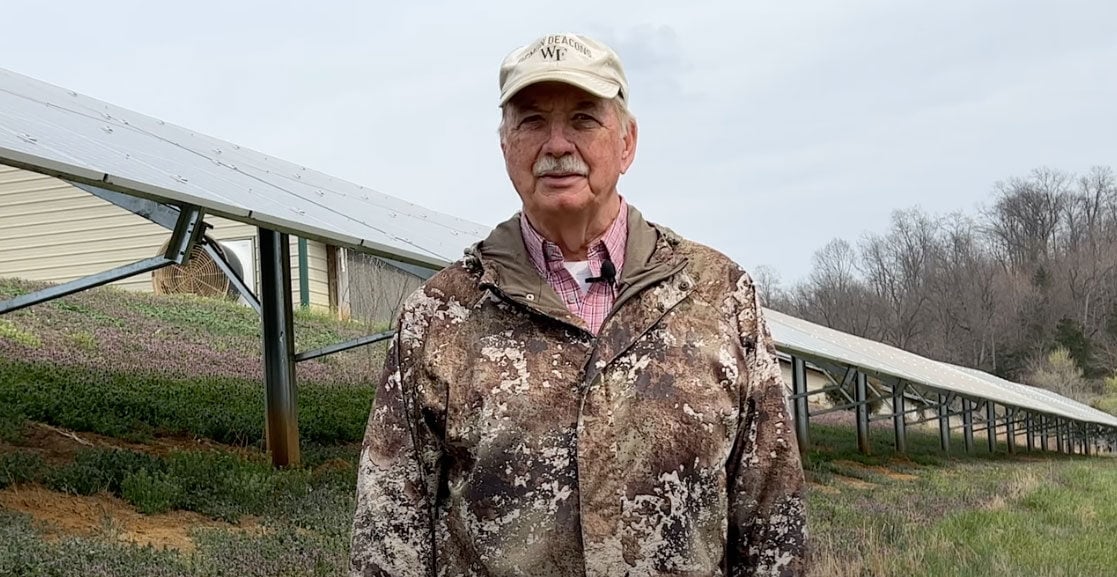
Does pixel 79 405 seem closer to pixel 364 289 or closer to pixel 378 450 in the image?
pixel 378 450

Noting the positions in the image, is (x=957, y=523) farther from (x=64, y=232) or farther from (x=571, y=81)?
(x=64, y=232)

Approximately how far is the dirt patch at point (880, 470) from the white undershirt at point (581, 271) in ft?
44.5

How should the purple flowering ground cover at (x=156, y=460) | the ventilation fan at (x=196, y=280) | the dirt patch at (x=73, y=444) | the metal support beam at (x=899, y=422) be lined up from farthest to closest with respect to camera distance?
the ventilation fan at (x=196, y=280)
the metal support beam at (x=899, y=422)
the dirt patch at (x=73, y=444)
the purple flowering ground cover at (x=156, y=460)

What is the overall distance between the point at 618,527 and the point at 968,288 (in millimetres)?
73236

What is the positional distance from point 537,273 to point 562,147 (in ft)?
0.90

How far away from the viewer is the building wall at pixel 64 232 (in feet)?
67.2

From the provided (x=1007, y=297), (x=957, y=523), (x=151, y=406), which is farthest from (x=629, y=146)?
(x=1007, y=297)

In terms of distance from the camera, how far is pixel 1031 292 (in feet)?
228

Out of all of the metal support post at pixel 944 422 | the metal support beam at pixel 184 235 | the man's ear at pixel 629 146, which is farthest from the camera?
the metal support post at pixel 944 422

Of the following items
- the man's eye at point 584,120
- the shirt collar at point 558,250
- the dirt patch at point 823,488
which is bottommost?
the dirt patch at point 823,488

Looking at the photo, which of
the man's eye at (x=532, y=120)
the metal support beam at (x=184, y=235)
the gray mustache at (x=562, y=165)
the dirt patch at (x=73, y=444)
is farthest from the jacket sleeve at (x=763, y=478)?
the dirt patch at (x=73, y=444)

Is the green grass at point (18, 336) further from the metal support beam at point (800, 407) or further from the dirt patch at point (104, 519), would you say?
the metal support beam at point (800, 407)

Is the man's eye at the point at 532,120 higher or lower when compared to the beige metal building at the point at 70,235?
lower

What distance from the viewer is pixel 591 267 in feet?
7.95
